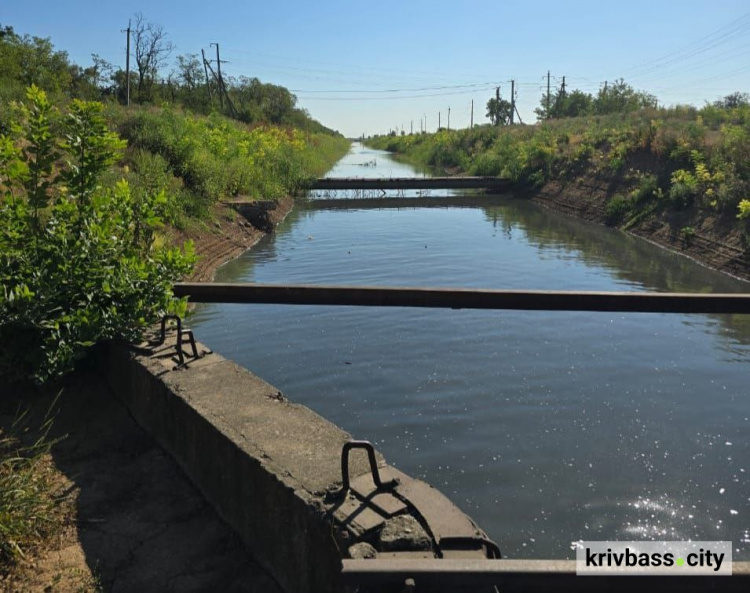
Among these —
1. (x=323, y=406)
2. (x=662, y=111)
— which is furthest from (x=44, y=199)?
(x=662, y=111)

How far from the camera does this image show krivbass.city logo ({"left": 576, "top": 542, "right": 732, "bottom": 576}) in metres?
2.21

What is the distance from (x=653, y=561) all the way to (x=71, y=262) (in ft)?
12.2

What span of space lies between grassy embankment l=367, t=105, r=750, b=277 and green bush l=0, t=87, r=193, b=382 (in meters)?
13.5

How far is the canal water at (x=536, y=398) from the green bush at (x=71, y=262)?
2.42 metres

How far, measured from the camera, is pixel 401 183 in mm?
30750

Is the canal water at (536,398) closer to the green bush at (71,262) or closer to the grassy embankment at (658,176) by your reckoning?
the green bush at (71,262)

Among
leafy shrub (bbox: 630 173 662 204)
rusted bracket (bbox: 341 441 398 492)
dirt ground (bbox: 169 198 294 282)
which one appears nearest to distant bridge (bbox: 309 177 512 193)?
dirt ground (bbox: 169 198 294 282)

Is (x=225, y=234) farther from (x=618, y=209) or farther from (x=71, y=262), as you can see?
(x=618, y=209)

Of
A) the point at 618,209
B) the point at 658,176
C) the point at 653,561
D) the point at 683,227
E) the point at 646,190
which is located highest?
the point at 658,176

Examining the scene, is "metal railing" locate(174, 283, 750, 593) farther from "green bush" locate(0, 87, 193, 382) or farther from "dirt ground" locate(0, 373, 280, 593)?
"dirt ground" locate(0, 373, 280, 593)

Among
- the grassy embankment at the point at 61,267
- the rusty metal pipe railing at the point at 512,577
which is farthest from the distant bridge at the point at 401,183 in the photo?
the rusty metal pipe railing at the point at 512,577

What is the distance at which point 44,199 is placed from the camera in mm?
4543

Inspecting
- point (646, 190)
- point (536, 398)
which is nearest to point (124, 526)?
point (536, 398)

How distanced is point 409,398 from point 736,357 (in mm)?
4647
